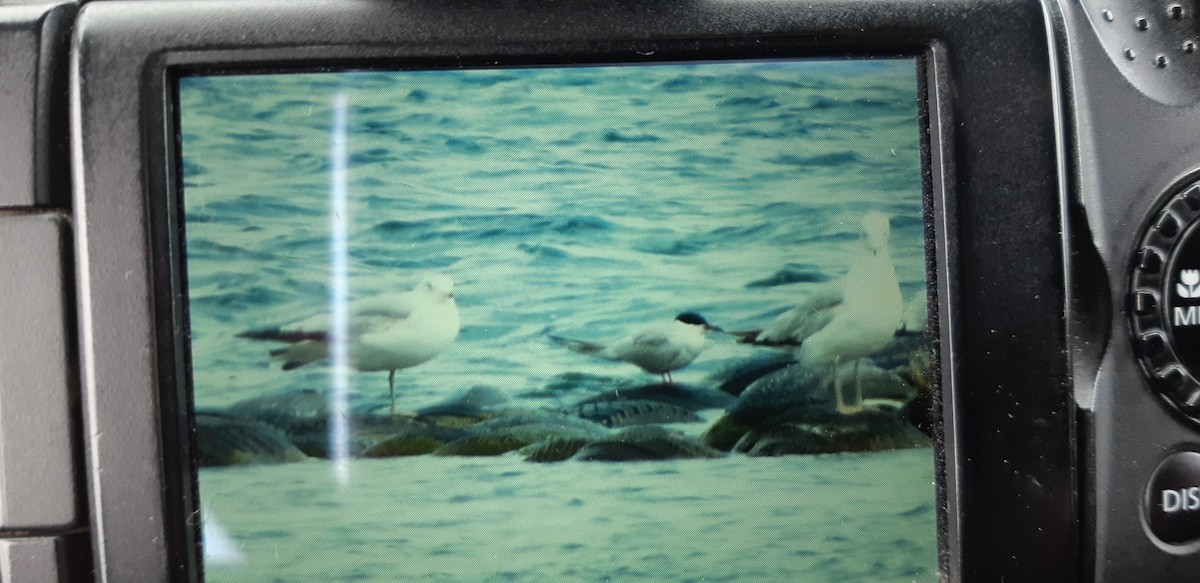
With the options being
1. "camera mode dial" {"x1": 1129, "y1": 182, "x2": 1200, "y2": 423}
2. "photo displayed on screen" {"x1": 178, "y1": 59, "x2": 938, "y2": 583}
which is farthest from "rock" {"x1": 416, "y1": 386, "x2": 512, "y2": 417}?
"camera mode dial" {"x1": 1129, "y1": 182, "x2": 1200, "y2": 423}

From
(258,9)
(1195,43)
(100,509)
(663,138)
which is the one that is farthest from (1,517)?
(1195,43)

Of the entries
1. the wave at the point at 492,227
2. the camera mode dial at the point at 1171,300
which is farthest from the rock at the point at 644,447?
the camera mode dial at the point at 1171,300

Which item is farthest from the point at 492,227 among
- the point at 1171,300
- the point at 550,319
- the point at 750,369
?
the point at 1171,300

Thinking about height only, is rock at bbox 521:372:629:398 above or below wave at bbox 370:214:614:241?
below

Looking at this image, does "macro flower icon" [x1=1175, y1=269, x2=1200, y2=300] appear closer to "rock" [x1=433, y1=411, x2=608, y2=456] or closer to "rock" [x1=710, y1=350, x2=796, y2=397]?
"rock" [x1=710, y1=350, x2=796, y2=397]

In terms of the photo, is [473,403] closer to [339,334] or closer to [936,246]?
[339,334]

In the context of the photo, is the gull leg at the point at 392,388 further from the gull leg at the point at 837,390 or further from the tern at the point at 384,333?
the gull leg at the point at 837,390
